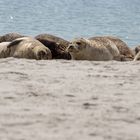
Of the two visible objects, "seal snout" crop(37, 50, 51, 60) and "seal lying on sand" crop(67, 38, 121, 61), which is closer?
"seal snout" crop(37, 50, 51, 60)

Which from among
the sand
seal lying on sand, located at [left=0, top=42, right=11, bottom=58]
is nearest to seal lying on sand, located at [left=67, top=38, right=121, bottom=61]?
seal lying on sand, located at [left=0, top=42, right=11, bottom=58]

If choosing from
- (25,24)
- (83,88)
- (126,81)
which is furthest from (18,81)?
(25,24)

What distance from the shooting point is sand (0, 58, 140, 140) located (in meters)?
5.57

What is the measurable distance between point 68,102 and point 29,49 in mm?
4854

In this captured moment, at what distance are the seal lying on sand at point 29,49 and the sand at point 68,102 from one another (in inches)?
65.2

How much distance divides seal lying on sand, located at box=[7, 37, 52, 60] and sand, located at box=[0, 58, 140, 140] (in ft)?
5.43

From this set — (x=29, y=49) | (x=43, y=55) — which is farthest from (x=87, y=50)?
(x=29, y=49)

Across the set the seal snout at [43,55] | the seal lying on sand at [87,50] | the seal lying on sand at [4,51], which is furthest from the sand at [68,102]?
the seal lying on sand at [4,51]

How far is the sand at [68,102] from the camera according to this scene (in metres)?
5.57

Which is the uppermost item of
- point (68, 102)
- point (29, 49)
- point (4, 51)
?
point (68, 102)

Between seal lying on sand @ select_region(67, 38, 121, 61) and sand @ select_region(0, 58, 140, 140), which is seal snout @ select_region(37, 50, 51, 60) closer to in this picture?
seal lying on sand @ select_region(67, 38, 121, 61)

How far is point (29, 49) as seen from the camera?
1148 centimetres

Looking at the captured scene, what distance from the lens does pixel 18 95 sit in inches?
275

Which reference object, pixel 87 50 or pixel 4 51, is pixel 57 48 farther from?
pixel 4 51
